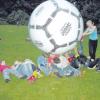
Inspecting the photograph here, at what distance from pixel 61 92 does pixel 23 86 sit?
0.96 m

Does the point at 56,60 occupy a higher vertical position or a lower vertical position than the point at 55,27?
lower

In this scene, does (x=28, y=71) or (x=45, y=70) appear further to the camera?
(x=45, y=70)

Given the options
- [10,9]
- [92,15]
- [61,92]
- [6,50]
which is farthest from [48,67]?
[10,9]

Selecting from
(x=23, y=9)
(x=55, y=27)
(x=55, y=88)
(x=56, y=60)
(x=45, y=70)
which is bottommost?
(x=23, y=9)

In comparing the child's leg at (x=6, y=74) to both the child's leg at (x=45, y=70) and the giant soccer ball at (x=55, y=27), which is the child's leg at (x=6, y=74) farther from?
the giant soccer ball at (x=55, y=27)

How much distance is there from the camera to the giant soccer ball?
9250 mm

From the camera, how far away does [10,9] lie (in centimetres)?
3512

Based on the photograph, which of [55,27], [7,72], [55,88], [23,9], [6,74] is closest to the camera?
[55,88]

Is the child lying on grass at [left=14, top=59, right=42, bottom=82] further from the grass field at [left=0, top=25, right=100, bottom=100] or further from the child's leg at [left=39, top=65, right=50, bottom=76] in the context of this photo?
the child's leg at [left=39, top=65, right=50, bottom=76]

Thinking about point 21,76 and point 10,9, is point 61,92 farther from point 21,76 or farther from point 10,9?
point 10,9

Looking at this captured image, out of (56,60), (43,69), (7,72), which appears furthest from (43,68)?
(7,72)

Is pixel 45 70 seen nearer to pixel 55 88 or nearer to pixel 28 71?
pixel 28 71

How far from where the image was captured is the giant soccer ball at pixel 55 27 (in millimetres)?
9250

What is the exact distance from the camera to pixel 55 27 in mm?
9234
